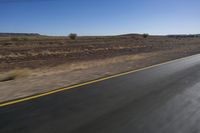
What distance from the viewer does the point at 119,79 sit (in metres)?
10.2

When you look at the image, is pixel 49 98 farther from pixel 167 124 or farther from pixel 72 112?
pixel 167 124

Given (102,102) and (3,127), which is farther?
(102,102)

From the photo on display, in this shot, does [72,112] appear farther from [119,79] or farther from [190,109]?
[119,79]

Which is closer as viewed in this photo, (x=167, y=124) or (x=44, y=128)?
(x=44, y=128)

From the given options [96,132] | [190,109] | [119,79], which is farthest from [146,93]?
[96,132]

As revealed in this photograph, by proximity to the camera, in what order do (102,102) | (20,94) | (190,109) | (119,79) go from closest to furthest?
(190,109) < (102,102) < (20,94) < (119,79)

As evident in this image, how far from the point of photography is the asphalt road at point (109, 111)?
457 centimetres

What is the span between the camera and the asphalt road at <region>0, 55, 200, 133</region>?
4574 mm

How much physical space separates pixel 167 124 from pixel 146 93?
2.77 meters

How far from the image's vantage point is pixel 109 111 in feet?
18.5

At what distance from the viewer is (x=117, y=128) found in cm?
455

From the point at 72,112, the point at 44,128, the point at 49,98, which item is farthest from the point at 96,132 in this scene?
the point at 49,98

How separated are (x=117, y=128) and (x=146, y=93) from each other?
3253 millimetres

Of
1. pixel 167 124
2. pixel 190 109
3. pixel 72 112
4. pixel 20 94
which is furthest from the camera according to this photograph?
pixel 20 94
